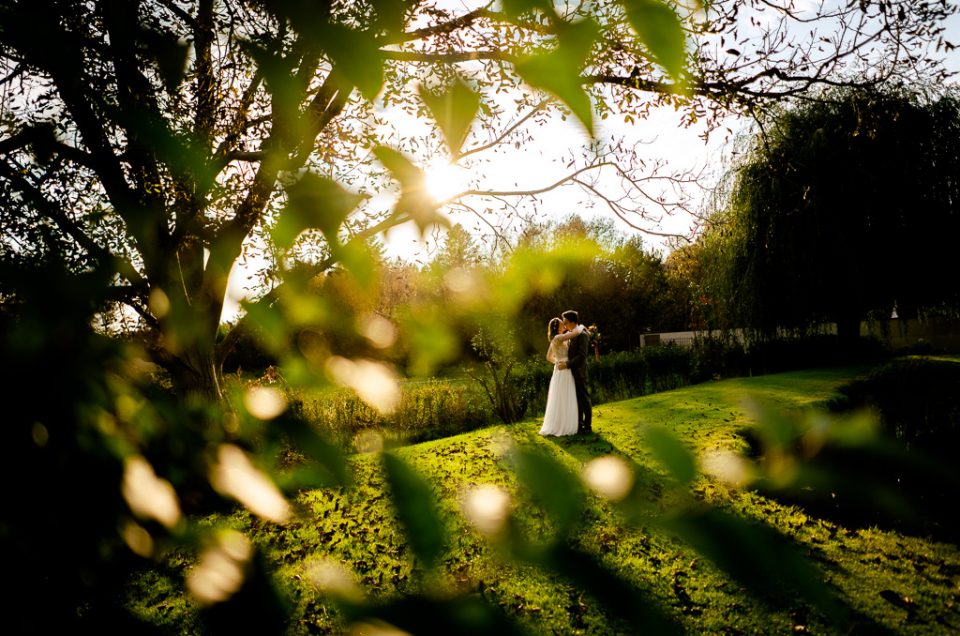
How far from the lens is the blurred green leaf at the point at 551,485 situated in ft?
1.59

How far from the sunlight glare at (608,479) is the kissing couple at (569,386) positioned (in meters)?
8.40

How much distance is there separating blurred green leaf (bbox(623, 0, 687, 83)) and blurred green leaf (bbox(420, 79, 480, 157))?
204mm

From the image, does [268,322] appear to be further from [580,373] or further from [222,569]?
[580,373]


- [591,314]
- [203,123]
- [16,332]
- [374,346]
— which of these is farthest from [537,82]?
[591,314]

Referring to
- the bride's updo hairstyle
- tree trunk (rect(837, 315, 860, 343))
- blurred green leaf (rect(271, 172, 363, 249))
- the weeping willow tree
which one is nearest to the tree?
blurred green leaf (rect(271, 172, 363, 249))

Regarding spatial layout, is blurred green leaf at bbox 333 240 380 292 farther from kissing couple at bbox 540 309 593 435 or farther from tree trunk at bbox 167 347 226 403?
kissing couple at bbox 540 309 593 435

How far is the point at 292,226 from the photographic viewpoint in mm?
606

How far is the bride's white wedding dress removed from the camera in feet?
30.2

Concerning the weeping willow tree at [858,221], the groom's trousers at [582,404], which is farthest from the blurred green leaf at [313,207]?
the weeping willow tree at [858,221]

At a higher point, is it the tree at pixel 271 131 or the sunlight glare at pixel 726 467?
the tree at pixel 271 131

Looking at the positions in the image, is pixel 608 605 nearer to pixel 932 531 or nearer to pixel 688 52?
pixel 688 52

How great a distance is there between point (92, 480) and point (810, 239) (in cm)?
1828

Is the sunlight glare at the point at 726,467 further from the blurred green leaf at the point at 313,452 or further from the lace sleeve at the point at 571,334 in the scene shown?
the lace sleeve at the point at 571,334

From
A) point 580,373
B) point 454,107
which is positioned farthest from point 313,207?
point 580,373
